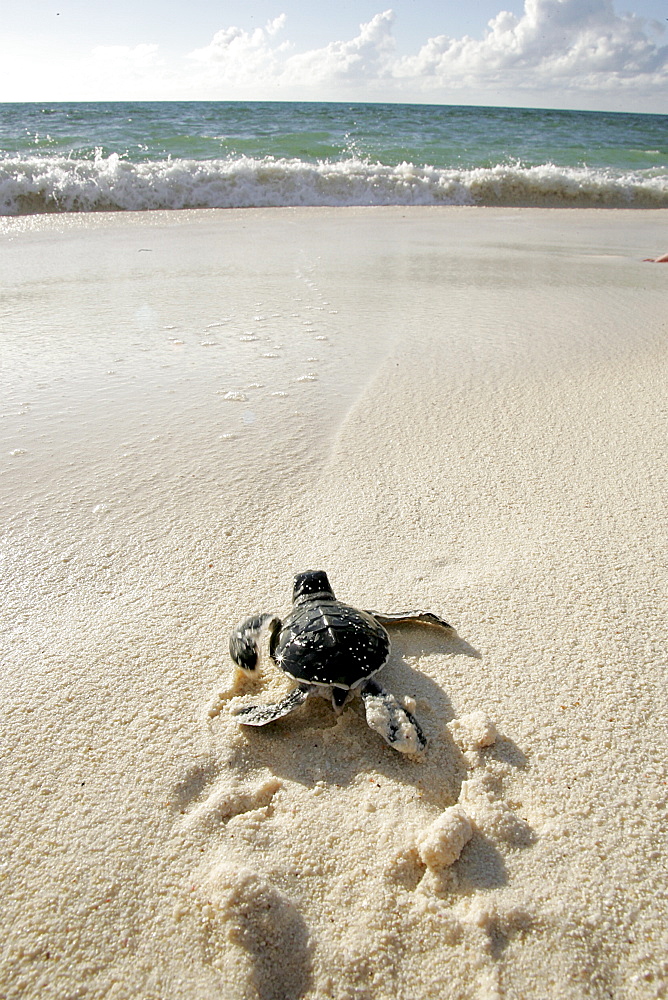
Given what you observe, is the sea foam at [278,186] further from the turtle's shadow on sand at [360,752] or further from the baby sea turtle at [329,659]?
the turtle's shadow on sand at [360,752]

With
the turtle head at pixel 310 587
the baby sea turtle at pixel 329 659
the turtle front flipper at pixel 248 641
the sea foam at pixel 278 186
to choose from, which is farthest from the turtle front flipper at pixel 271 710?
the sea foam at pixel 278 186

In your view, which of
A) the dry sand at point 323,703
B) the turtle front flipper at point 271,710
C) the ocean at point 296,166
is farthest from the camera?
the ocean at point 296,166

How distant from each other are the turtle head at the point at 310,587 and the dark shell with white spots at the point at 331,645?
0.09 m

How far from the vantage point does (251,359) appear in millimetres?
4191

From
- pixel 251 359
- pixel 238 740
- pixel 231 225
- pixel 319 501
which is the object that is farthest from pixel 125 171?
pixel 238 740

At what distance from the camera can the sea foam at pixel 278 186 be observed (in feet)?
38.4

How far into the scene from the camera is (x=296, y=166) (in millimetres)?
13562

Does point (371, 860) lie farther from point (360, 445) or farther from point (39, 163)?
point (39, 163)

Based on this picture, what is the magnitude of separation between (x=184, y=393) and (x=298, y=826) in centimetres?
270

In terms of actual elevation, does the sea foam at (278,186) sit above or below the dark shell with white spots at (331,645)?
above

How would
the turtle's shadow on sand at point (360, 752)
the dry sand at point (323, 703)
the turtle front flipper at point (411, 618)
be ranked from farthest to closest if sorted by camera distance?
1. the turtle front flipper at point (411, 618)
2. the turtle's shadow on sand at point (360, 752)
3. the dry sand at point (323, 703)

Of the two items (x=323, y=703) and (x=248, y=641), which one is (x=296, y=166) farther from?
(x=323, y=703)

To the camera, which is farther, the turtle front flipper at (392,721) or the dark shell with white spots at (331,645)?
the dark shell with white spots at (331,645)

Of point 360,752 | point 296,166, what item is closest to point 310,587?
point 360,752
